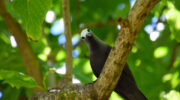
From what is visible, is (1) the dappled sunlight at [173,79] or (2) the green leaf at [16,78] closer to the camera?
(2) the green leaf at [16,78]

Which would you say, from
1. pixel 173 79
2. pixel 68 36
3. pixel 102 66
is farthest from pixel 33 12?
pixel 173 79

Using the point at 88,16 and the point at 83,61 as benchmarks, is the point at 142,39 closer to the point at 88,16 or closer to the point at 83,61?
the point at 83,61

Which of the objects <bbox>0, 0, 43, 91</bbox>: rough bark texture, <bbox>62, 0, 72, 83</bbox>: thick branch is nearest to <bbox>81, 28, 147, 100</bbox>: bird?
<bbox>62, 0, 72, 83</bbox>: thick branch

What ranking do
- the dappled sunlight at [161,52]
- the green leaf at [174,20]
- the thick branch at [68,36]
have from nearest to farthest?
the green leaf at [174,20] < the thick branch at [68,36] < the dappled sunlight at [161,52]

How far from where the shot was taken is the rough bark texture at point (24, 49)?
17.0 ft

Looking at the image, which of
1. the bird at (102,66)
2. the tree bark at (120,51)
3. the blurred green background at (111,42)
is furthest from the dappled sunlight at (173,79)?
the tree bark at (120,51)

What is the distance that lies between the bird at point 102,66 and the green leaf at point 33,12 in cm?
145

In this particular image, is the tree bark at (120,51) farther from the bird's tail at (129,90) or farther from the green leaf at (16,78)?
the bird's tail at (129,90)

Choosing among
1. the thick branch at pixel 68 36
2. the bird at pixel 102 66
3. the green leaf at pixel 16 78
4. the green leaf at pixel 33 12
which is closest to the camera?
the green leaf at pixel 33 12

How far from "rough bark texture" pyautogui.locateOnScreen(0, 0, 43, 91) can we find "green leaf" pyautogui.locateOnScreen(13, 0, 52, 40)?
2071 millimetres

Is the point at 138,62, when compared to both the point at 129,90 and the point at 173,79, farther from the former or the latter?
the point at 129,90

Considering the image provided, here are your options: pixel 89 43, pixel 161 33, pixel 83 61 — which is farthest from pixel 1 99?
pixel 161 33

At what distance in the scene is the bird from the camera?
13.8 feet

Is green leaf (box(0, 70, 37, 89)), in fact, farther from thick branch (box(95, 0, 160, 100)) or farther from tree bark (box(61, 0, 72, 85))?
thick branch (box(95, 0, 160, 100))
